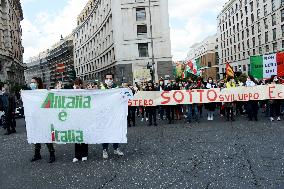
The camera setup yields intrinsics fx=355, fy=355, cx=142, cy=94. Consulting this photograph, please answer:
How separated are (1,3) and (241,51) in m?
50.5

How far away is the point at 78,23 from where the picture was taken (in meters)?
89.0

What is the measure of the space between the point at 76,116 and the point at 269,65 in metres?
14.8

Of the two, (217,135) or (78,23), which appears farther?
(78,23)

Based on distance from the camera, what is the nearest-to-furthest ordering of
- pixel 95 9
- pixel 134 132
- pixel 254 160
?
pixel 254 160 < pixel 134 132 < pixel 95 9

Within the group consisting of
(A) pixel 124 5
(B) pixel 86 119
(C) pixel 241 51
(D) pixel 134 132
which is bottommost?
(D) pixel 134 132

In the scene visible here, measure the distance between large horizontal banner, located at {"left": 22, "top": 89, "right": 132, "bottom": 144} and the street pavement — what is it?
56cm

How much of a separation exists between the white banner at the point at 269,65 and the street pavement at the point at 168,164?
384 inches

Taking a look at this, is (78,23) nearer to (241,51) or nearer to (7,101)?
(241,51)

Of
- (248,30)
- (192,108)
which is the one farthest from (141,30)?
(192,108)

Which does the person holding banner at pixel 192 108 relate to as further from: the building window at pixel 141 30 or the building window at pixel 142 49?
the building window at pixel 141 30

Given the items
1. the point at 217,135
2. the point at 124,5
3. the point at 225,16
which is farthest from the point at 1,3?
the point at 225,16

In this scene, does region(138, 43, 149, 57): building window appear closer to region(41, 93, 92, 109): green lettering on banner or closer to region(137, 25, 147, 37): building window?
region(137, 25, 147, 37): building window

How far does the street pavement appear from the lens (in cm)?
594

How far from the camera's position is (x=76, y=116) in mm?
8125
